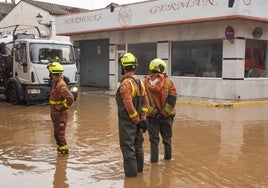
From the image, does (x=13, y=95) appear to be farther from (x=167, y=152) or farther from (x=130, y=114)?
(x=130, y=114)

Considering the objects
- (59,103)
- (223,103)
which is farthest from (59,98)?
(223,103)

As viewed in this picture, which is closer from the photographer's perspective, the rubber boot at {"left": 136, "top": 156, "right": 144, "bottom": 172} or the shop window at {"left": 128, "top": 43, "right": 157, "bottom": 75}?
the rubber boot at {"left": 136, "top": 156, "right": 144, "bottom": 172}

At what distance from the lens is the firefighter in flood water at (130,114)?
5832mm

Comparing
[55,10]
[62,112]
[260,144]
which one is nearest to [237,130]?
[260,144]

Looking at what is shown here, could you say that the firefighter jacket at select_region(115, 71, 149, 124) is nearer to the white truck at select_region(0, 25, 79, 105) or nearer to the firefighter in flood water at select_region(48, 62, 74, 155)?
the firefighter in flood water at select_region(48, 62, 74, 155)

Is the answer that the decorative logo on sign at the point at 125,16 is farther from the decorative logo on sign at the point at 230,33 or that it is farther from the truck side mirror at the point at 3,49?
the truck side mirror at the point at 3,49

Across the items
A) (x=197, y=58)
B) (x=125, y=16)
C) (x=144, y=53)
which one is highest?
(x=125, y=16)

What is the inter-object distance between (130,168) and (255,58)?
1263 cm

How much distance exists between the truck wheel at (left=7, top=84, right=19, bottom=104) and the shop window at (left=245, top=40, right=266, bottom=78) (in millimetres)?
8891

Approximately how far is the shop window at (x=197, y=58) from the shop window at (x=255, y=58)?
1.11m

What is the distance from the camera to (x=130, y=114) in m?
5.75

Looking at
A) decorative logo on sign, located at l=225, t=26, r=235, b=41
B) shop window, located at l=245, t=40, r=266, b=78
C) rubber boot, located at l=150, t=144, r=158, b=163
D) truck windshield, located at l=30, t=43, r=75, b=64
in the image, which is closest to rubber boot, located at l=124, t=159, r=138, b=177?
rubber boot, located at l=150, t=144, r=158, b=163

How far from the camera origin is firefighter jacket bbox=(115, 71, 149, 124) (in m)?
5.75

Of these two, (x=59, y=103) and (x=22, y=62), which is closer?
(x=59, y=103)
